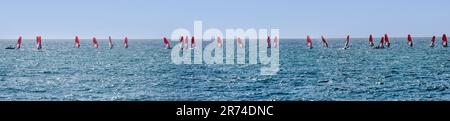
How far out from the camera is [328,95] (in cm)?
3647

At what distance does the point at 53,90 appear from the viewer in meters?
41.5

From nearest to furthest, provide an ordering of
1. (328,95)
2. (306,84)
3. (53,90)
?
(328,95)
(53,90)
(306,84)

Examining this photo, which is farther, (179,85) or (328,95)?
(179,85)
